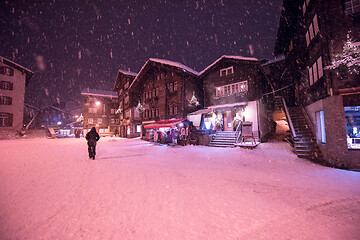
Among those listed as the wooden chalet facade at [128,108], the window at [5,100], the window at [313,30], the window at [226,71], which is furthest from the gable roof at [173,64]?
the window at [5,100]

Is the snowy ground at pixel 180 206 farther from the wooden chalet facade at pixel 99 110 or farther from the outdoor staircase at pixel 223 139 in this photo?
the wooden chalet facade at pixel 99 110

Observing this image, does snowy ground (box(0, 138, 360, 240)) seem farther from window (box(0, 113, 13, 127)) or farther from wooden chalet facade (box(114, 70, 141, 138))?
window (box(0, 113, 13, 127))

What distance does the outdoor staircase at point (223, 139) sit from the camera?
14822mm

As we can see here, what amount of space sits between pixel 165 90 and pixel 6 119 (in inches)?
1180

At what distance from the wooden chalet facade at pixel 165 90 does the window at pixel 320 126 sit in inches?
547

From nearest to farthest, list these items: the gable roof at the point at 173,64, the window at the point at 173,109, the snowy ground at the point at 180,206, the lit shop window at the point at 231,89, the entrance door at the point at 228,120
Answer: the snowy ground at the point at 180,206, the lit shop window at the point at 231,89, the entrance door at the point at 228,120, the gable roof at the point at 173,64, the window at the point at 173,109

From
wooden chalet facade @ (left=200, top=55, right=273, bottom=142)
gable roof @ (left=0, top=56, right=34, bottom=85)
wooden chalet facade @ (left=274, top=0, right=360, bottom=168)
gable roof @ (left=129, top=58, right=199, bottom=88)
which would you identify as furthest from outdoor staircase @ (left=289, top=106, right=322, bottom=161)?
gable roof @ (left=0, top=56, right=34, bottom=85)

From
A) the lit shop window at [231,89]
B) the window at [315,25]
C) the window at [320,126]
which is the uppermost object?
the window at [315,25]

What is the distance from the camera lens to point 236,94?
59.2 ft

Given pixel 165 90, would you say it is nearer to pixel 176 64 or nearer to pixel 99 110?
pixel 176 64

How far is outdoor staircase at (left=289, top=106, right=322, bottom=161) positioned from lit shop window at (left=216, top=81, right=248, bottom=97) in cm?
580

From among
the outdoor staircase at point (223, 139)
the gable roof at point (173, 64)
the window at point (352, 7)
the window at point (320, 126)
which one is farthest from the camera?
the gable roof at point (173, 64)

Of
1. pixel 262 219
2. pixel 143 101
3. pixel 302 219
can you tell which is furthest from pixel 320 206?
pixel 143 101

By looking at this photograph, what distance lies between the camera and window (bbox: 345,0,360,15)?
794 centimetres
